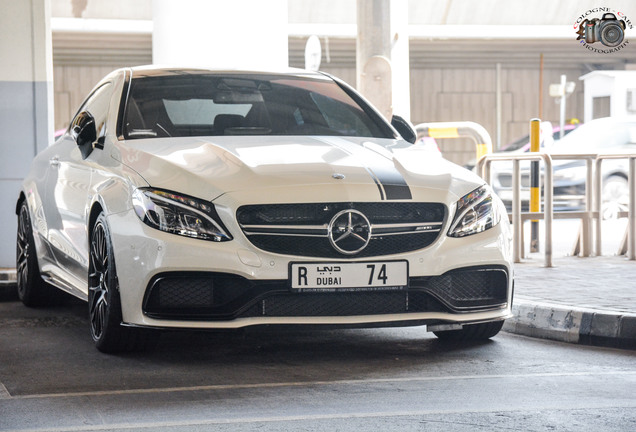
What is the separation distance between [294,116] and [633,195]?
14.4 ft

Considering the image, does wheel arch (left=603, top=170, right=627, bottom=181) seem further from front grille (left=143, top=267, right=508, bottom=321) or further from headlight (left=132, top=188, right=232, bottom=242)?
headlight (left=132, top=188, right=232, bottom=242)

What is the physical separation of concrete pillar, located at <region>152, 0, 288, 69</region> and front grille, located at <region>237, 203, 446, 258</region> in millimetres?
5738

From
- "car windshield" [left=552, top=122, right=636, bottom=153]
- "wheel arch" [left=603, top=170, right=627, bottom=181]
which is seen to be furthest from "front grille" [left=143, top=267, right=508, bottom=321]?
"car windshield" [left=552, top=122, right=636, bottom=153]

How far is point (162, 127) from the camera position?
6.14 m

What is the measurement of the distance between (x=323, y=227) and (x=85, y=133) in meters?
1.80

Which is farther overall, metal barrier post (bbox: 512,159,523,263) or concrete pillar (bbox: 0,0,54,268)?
metal barrier post (bbox: 512,159,523,263)

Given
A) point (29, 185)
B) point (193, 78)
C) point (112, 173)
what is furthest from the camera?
point (29, 185)

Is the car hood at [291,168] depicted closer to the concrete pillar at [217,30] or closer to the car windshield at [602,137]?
the concrete pillar at [217,30]

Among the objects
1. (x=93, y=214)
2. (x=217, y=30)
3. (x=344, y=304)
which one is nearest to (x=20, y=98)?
(x=217, y=30)

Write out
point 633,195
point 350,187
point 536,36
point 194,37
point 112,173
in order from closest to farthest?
point 350,187, point 112,173, point 633,195, point 194,37, point 536,36

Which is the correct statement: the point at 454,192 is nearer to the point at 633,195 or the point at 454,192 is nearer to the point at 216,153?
the point at 216,153

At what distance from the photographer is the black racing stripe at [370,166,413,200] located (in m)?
5.27

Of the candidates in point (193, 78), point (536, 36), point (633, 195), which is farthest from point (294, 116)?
point (536, 36)

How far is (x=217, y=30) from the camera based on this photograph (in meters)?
10.7
